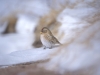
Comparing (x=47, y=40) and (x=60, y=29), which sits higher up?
(x=60, y=29)

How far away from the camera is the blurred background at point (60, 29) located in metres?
3.33

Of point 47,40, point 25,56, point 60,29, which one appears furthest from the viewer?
point 60,29

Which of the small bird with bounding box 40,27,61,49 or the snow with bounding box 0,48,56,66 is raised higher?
the small bird with bounding box 40,27,61,49

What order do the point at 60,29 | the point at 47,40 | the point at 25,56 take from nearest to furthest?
the point at 25,56
the point at 47,40
the point at 60,29

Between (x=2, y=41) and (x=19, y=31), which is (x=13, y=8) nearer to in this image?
(x=19, y=31)

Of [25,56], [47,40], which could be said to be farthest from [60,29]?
[25,56]

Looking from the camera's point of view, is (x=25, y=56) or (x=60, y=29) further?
(x=60, y=29)

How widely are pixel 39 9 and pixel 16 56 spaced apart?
5.31 m

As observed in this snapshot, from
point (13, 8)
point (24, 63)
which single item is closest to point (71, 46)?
point (24, 63)

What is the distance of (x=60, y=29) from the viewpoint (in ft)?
22.4

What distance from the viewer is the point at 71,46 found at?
140 inches

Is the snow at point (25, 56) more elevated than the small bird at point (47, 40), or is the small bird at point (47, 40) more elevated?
the small bird at point (47, 40)

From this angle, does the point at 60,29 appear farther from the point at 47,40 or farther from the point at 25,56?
the point at 25,56

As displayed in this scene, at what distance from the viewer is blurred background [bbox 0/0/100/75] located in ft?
10.9
